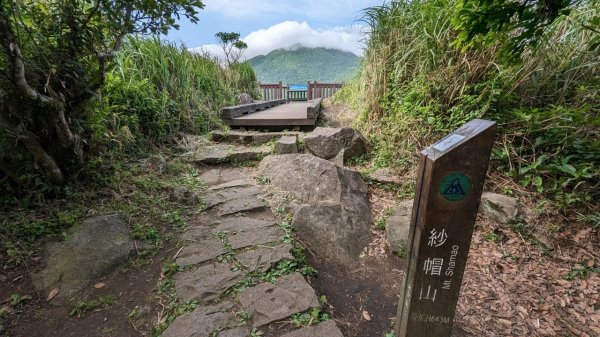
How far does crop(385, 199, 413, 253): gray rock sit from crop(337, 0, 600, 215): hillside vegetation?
80 centimetres

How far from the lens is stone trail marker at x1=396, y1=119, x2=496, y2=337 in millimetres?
1037

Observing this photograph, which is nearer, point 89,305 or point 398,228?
point 89,305

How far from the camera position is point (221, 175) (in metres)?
3.46

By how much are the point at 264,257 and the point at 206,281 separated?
1.34ft

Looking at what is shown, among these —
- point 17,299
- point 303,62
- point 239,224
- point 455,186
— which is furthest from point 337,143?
point 303,62

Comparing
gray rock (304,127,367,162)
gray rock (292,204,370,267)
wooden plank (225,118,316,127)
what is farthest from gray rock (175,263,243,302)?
wooden plank (225,118,316,127)

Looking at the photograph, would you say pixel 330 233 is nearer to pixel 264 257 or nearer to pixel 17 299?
pixel 264 257

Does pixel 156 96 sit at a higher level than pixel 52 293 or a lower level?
higher

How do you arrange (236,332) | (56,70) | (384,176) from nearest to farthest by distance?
(236,332) < (56,70) < (384,176)

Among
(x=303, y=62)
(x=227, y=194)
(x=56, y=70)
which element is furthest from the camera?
(x=303, y=62)

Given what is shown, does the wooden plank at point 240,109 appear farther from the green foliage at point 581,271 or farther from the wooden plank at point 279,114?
the green foliage at point 581,271

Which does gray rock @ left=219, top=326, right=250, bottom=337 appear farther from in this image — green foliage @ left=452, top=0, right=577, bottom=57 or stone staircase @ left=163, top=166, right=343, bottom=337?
A: green foliage @ left=452, top=0, right=577, bottom=57

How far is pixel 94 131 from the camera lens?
249 cm

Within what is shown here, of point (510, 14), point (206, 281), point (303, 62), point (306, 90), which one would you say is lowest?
point (206, 281)
